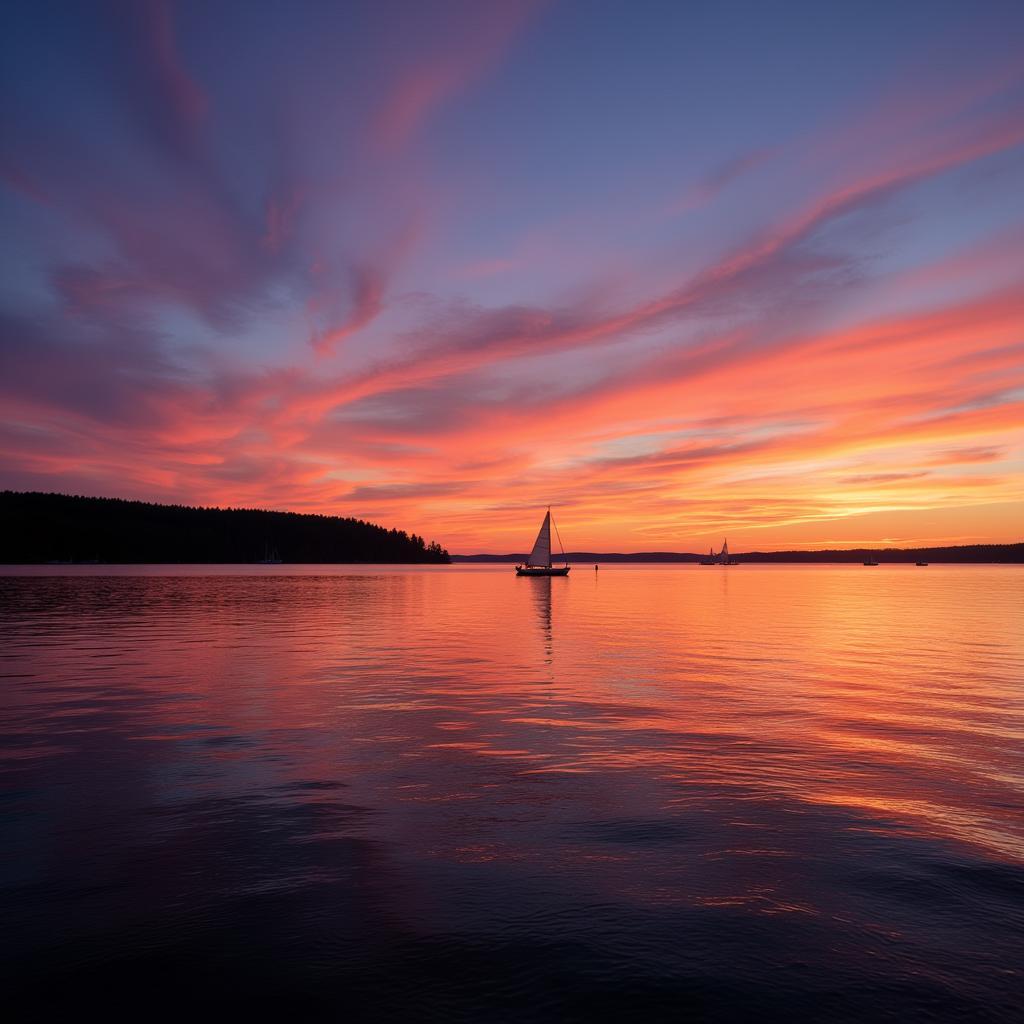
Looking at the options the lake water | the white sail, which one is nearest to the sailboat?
the white sail

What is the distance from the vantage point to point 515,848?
34.7 ft

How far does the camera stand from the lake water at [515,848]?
7.18m

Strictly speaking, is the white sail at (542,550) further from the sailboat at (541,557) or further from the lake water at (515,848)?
the lake water at (515,848)

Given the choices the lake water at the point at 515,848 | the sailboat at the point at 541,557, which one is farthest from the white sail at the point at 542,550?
the lake water at the point at 515,848

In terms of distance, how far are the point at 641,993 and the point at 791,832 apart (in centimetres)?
528

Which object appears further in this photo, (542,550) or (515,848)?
(542,550)

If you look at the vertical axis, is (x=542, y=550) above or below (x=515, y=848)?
above

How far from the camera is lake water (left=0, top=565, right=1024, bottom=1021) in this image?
23.5ft

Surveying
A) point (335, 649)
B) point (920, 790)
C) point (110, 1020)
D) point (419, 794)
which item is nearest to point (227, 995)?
point (110, 1020)

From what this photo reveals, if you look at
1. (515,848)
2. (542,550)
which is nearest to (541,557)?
(542,550)

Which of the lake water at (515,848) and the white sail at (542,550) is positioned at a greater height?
the white sail at (542,550)

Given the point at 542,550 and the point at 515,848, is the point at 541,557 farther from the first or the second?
the point at 515,848

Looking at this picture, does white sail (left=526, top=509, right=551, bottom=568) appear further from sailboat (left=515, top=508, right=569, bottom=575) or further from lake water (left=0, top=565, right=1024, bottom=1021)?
lake water (left=0, top=565, right=1024, bottom=1021)

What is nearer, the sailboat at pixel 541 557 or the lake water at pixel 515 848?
the lake water at pixel 515 848
